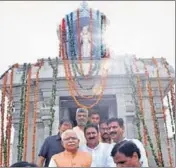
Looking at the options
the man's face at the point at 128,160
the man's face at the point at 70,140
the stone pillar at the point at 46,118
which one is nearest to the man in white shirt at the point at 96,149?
the man's face at the point at 70,140

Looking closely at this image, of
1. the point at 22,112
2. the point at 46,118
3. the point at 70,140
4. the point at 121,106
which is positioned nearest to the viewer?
the point at 70,140

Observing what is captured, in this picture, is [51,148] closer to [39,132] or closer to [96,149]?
[96,149]

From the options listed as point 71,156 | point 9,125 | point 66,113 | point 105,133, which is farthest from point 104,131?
point 66,113

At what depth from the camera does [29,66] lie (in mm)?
9148

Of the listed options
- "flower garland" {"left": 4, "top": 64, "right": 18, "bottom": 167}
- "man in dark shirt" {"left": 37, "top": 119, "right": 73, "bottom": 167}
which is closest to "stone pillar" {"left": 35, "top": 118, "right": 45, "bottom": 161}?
"flower garland" {"left": 4, "top": 64, "right": 18, "bottom": 167}

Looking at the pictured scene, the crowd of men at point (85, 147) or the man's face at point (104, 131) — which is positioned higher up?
the man's face at point (104, 131)

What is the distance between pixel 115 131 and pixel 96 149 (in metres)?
0.38

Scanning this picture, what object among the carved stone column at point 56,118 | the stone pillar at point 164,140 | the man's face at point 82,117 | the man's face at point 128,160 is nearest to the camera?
the man's face at point 128,160

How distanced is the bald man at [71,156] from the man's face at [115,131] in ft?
1.92

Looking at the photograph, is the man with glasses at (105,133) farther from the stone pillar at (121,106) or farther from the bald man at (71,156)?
the stone pillar at (121,106)

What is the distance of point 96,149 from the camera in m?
4.68

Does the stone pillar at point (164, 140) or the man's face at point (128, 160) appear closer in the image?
the man's face at point (128, 160)

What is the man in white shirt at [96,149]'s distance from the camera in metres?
4.46

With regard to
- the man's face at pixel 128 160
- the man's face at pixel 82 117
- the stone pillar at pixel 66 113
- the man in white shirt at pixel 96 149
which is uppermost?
the stone pillar at pixel 66 113
